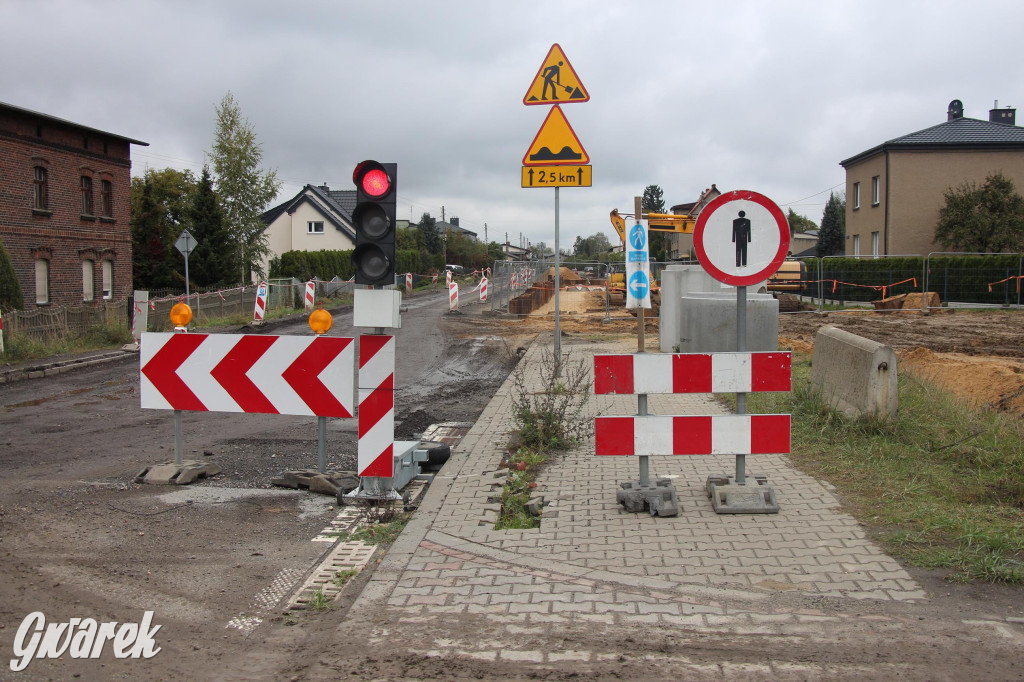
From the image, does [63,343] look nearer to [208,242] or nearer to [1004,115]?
[208,242]

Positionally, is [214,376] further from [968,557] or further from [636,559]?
[968,557]

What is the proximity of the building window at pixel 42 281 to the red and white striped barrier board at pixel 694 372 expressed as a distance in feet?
95.8

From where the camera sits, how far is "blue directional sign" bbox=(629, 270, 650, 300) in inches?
263

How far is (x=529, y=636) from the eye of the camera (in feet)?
12.6

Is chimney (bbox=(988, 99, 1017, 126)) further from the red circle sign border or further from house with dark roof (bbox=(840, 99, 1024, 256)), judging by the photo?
the red circle sign border

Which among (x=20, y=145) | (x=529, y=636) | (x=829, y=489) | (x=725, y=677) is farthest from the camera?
(x=20, y=145)

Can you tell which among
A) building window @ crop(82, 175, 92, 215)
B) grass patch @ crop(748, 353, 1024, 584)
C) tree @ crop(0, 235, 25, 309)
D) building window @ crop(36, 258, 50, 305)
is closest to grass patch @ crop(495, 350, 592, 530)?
grass patch @ crop(748, 353, 1024, 584)

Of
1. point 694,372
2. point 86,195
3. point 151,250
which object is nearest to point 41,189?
point 86,195

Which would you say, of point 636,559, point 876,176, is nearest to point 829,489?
point 636,559

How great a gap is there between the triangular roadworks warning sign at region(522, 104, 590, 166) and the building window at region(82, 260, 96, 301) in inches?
1035

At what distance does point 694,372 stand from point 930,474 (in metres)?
2.08

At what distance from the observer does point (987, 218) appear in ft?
119

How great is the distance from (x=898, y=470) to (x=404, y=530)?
12.6ft

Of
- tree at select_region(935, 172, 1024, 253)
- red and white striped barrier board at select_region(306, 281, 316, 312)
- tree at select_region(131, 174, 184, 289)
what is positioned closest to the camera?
red and white striped barrier board at select_region(306, 281, 316, 312)
